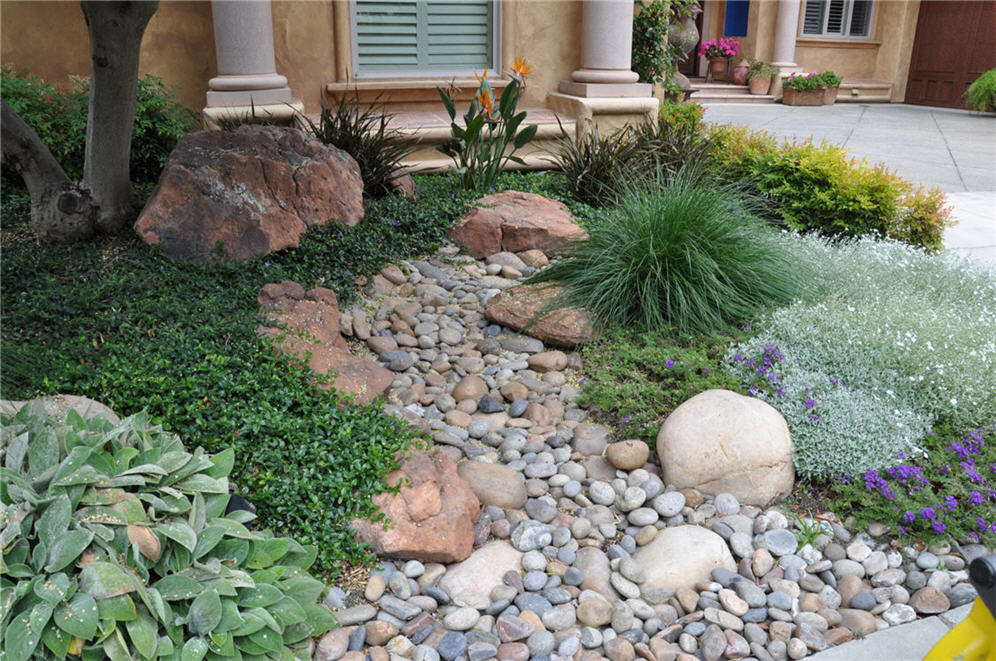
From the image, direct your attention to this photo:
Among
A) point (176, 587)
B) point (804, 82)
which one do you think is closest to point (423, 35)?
point (176, 587)

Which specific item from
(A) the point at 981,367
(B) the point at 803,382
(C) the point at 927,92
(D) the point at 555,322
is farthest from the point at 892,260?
(C) the point at 927,92

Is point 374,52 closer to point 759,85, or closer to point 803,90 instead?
point 759,85

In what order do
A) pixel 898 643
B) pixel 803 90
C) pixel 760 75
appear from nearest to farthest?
pixel 898 643 → pixel 803 90 → pixel 760 75

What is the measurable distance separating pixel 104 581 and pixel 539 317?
8.68 ft

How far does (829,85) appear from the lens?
15.3 m

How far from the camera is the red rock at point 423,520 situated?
2.56 meters

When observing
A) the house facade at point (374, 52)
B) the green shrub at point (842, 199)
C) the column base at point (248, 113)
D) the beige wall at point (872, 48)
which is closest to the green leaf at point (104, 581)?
the green shrub at point (842, 199)

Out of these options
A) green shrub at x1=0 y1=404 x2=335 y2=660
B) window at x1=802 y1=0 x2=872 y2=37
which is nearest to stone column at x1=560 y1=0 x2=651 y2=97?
green shrub at x1=0 y1=404 x2=335 y2=660

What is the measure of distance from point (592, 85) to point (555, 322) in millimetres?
4245

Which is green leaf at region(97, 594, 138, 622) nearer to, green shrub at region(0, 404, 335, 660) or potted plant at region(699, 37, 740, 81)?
green shrub at region(0, 404, 335, 660)

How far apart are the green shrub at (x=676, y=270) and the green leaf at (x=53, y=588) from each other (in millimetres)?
2795

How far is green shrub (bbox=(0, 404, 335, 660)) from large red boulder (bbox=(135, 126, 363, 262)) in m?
2.28

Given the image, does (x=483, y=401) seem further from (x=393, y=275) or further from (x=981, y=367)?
(x=981, y=367)

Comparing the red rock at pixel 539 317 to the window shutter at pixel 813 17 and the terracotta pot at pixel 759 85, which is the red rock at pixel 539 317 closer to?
the terracotta pot at pixel 759 85
